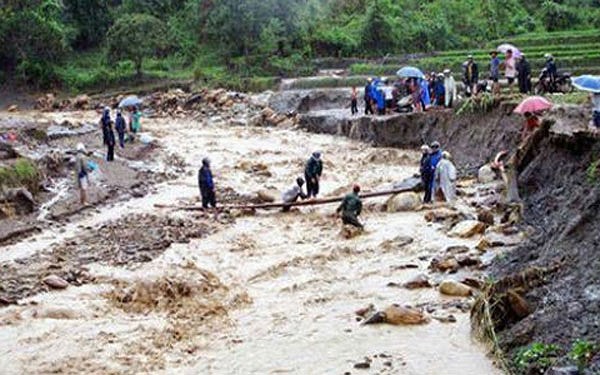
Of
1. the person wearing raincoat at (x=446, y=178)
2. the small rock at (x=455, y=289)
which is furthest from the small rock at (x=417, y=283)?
the person wearing raincoat at (x=446, y=178)

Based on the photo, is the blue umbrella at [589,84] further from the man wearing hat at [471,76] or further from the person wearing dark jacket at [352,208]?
the man wearing hat at [471,76]

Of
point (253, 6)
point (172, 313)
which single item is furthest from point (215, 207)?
point (253, 6)

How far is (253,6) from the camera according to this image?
4547 centimetres

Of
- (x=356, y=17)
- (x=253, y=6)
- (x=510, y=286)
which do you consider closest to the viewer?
(x=510, y=286)

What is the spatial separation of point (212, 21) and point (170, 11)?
13.7 m

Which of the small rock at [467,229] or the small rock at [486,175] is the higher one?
the small rock at [467,229]

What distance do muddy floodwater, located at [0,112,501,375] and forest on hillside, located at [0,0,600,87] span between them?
28.2 metres

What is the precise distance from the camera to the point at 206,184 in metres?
18.4

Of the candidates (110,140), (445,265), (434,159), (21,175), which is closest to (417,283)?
(445,265)

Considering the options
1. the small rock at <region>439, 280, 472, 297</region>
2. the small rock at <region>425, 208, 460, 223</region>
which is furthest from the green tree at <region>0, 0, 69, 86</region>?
the small rock at <region>439, 280, 472, 297</region>

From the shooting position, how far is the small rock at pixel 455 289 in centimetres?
1231

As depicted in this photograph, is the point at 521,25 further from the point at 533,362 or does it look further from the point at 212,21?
the point at 533,362

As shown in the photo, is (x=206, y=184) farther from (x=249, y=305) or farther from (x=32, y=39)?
(x=32, y=39)

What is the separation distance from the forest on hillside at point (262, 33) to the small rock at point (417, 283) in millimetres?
32717
